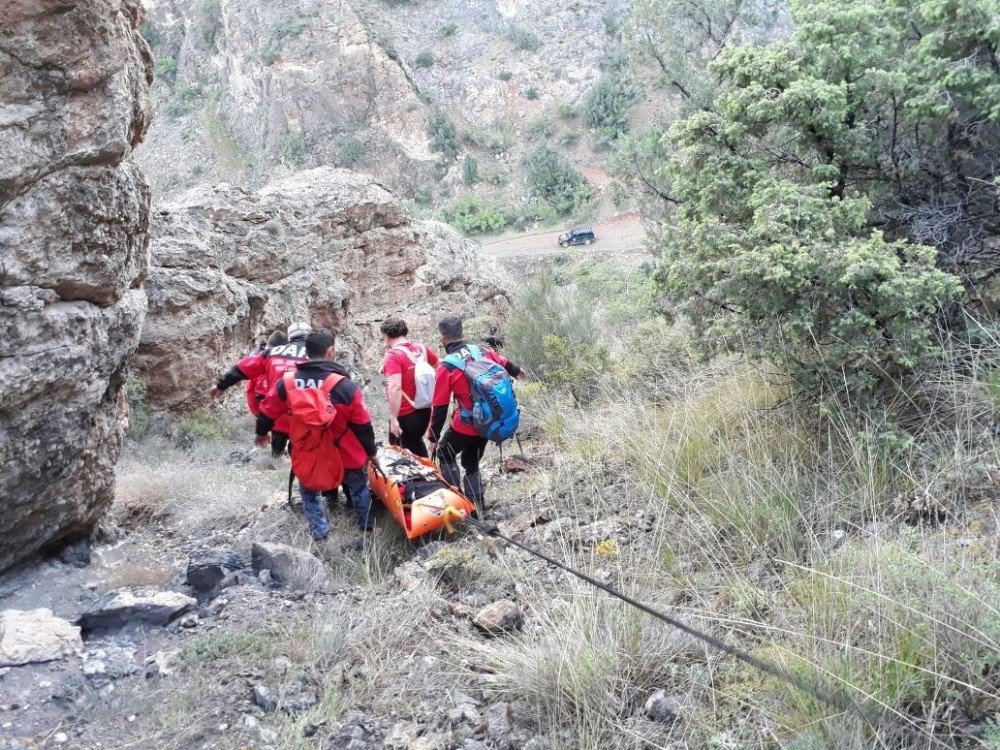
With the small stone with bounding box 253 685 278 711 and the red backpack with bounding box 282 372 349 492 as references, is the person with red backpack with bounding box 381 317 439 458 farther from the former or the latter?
the small stone with bounding box 253 685 278 711

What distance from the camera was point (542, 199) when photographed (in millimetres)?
37781

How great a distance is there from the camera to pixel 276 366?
5.92m

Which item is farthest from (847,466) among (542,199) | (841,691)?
(542,199)

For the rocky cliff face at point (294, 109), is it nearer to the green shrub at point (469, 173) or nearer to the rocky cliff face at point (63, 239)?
the green shrub at point (469, 173)

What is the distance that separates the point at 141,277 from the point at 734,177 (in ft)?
12.5

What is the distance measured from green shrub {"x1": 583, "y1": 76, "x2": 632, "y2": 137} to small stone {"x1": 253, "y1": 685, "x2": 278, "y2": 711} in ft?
126

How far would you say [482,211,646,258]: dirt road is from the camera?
99.8 ft

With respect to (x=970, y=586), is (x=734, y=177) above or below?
above

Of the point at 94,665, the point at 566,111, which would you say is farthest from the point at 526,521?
the point at 566,111

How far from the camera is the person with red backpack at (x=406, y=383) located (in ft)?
18.8

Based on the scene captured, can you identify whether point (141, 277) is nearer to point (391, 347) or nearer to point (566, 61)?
point (391, 347)

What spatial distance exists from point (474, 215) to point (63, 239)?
33.9m

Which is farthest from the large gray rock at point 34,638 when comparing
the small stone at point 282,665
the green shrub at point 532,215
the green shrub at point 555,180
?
the green shrub at point 555,180

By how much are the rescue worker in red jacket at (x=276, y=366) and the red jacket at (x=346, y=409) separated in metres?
0.45
